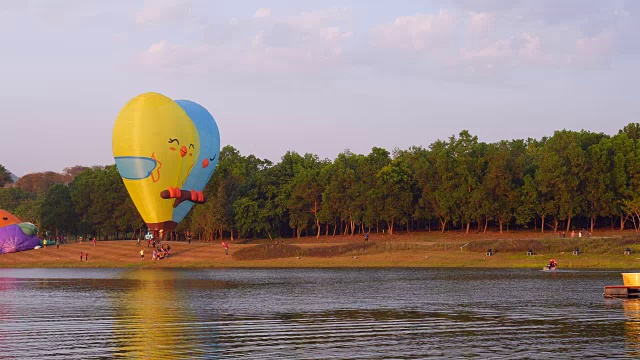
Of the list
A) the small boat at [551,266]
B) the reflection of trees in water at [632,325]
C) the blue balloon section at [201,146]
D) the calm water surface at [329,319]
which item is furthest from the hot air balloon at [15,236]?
the reflection of trees in water at [632,325]

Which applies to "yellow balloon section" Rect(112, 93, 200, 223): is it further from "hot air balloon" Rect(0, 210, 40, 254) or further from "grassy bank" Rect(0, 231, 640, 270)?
"hot air balloon" Rect(0, 210, 40, 254)

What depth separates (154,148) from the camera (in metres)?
87.3

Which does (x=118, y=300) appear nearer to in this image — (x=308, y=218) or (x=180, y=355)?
(x=180, y=355)

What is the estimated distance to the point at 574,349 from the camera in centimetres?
3241

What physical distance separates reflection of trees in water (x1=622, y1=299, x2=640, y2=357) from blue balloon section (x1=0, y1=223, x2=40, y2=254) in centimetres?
9912

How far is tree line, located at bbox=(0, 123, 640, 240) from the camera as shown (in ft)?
398

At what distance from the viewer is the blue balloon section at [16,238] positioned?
416ft

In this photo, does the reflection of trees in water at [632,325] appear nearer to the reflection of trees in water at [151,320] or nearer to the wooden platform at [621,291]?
the wooden platform at [621,291]

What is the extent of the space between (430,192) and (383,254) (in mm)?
32552

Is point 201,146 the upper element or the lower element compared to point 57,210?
upper

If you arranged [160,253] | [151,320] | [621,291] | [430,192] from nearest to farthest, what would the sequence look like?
1. [151,320]
2. [621,291]
3. [160,253]
4. [430,192]

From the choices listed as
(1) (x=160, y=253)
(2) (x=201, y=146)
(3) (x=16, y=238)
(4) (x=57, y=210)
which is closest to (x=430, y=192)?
(1) (x=160, y=253)

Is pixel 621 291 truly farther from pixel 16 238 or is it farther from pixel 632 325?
pixel 16 238

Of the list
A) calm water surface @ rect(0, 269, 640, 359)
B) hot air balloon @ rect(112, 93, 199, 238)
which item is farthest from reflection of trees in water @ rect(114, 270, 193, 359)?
hot air balloon @ rect(112, 93, 199, 238)
